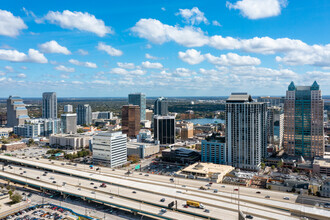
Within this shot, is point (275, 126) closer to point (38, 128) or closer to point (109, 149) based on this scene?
point (109, 149)

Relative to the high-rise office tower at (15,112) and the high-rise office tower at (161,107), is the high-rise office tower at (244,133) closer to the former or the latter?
the high-rise office tower at (161,107)

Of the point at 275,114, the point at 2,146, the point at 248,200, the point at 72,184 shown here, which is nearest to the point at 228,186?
the point at 248,200

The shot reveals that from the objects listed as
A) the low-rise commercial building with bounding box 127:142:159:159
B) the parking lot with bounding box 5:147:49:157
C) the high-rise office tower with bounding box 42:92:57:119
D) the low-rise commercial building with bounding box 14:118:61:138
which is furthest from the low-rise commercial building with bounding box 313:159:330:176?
the high-rise office tower with bounding box 42:92:57:119

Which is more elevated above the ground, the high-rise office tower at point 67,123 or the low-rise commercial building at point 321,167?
the high-rise office tower at point 67,123

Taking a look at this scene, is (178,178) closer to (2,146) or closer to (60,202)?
(60,202)

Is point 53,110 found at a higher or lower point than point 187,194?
higher

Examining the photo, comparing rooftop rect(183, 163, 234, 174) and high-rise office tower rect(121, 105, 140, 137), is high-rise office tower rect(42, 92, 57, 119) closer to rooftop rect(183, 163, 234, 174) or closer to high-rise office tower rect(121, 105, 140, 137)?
high-rise office tower rect(121, 105, 140, 137)

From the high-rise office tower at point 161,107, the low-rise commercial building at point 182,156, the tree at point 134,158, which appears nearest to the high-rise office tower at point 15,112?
the high-rise office tower at point 161,107
